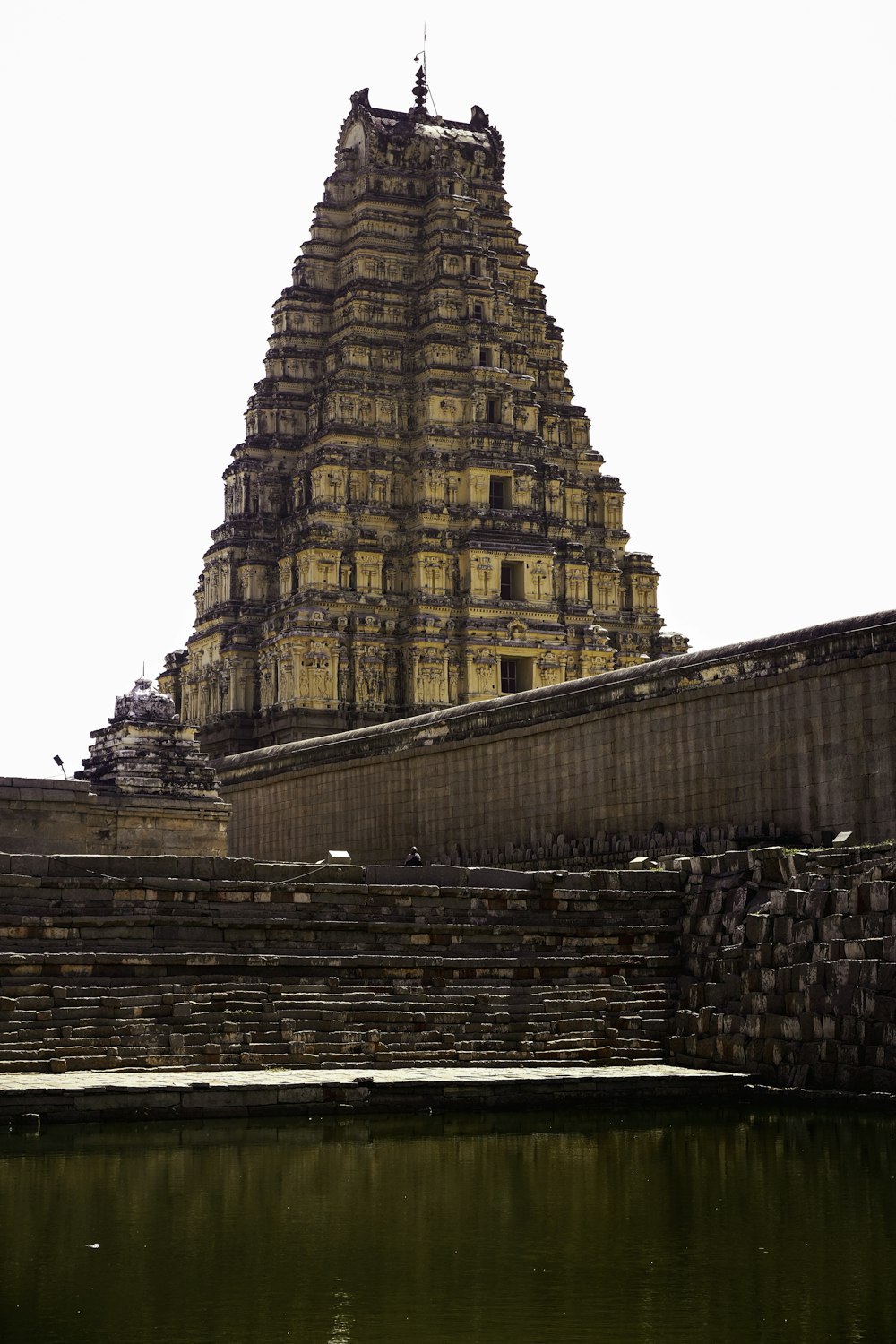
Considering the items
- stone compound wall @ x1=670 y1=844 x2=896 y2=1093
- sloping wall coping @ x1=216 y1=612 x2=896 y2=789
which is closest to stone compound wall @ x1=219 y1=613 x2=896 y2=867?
sloping wall coping @ x1=216 y1=612 x2=896 y2=789

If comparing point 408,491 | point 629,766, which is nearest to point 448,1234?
point 629,766

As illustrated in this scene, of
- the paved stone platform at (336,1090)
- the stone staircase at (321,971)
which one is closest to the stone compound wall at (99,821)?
the stone staircase at (321,971)

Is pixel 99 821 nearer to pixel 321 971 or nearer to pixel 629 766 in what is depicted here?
pixel 629 766

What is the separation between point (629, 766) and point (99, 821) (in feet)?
32.8

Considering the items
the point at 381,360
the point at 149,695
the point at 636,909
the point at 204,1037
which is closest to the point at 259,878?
the point at 204,1037

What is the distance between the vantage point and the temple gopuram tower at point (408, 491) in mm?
58250

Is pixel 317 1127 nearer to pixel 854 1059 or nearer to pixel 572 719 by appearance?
pixel 854 1059

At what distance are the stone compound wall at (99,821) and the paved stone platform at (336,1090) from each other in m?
13.7

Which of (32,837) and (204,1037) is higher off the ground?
(32,837)

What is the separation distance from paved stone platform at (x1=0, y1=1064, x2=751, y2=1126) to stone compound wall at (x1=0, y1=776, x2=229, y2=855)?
13.7 metres

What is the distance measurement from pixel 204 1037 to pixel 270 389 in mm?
45246

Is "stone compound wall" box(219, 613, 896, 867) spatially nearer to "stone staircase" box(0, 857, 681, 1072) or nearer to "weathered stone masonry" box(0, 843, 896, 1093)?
"weathered stone masonry" box(0, 843, 896, 1093)

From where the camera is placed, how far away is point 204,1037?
21297mm

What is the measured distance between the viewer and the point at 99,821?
3519cm
